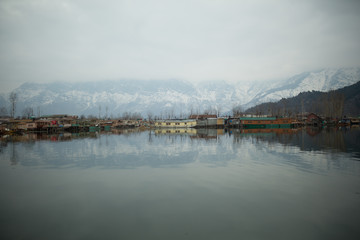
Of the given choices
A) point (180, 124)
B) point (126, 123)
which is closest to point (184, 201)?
point (180, 124)

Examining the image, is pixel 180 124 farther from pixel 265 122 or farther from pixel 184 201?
pixel 184 201

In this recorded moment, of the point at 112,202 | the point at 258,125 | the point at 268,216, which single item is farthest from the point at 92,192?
the point at 258,125

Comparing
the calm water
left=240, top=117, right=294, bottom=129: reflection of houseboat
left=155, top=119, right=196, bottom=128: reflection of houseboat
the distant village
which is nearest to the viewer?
the calm water

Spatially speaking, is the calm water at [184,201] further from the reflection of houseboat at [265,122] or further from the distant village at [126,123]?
the reflection of houseboat at [265,122]

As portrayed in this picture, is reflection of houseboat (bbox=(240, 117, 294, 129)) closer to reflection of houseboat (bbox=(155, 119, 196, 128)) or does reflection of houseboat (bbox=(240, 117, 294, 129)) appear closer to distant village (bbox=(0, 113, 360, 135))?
distant village (bbox=(0, 113, 360, 135))

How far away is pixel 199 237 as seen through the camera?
7266 millimetres

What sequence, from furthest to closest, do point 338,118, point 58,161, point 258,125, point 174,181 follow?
point 338,118
point 258,125
point 58,161
point 174,181

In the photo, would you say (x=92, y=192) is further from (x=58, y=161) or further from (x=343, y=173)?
(x=343, y=173)

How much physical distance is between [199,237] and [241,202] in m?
3.46

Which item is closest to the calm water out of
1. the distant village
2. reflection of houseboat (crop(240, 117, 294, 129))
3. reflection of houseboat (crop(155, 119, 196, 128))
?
the distant village

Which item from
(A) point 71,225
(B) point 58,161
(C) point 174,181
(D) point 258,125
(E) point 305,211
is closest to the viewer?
(A) point 71,225

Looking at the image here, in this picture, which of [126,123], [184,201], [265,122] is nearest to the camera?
[184,201]

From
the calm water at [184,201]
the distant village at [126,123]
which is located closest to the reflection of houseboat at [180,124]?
the distant village at [126,123]

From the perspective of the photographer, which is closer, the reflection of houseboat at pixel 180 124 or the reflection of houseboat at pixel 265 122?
the reflection of houseboat at pixel 265 122
